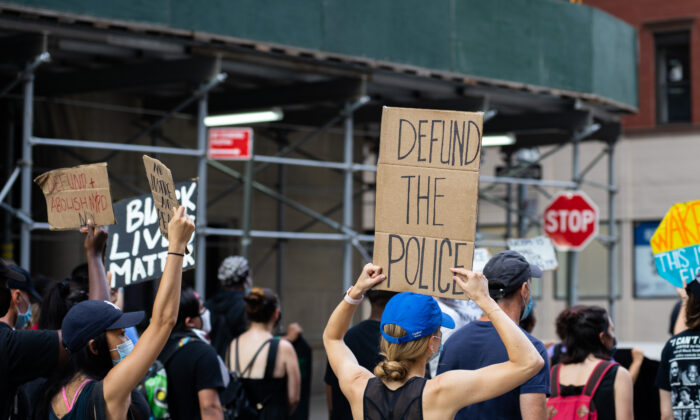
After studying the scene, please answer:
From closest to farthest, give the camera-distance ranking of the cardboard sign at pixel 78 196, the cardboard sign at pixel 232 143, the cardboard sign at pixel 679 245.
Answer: the cardboard sign at pixel 78 196 → the cardboard sign at pixel 679 245 → the cardboard sign at pixel 232 143

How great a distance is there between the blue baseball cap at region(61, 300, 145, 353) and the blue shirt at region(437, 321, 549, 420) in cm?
137

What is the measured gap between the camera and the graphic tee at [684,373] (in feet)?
18.6

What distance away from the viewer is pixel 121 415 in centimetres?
389

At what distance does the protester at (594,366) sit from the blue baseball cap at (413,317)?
2106mm

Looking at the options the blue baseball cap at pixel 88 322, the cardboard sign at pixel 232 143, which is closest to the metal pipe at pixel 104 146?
the cardboard sign at pixel 232 143

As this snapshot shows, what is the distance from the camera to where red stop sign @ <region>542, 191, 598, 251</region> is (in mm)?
14453

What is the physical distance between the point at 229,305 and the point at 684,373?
11.5ft

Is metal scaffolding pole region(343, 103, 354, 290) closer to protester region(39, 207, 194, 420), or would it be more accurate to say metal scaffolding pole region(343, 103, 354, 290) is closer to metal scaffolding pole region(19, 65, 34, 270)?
metal scaffolding pole region(19, 65, 34, 270)

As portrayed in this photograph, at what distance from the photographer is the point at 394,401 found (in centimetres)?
376

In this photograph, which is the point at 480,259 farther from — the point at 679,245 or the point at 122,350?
the point at 122,350

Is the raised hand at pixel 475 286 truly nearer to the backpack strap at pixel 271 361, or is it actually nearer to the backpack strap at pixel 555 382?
the backpack strap at pixel 555 382

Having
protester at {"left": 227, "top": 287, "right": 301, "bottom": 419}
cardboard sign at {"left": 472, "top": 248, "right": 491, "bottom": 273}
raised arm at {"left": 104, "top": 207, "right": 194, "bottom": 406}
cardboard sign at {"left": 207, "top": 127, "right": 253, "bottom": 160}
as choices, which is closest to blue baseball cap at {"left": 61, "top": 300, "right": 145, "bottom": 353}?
raised arm at {"left": 104, "top": 207, "right": 194, "bottom": 406}

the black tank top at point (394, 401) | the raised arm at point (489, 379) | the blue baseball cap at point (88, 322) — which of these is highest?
the blue baseball cap at point (88, 322)

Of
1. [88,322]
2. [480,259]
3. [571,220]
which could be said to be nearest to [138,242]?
[88,322]
